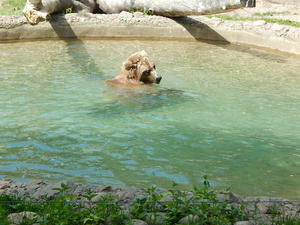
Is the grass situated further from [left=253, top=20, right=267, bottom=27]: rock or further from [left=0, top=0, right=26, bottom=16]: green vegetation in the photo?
[left=0, top=0, right=26, bottom=16]: green vegetation

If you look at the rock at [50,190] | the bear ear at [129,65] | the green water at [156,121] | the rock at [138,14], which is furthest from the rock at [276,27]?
the rock at [50,190]

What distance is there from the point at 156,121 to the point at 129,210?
4.22 m

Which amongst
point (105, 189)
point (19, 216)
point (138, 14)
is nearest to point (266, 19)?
point (138, 14)

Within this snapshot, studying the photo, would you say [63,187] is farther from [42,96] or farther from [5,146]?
[42,96]

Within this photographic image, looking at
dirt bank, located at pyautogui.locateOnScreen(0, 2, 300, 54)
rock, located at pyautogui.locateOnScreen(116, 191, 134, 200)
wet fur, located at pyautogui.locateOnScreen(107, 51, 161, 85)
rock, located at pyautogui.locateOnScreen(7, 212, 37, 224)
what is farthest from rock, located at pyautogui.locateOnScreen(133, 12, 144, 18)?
rock, located at pyautogui.locateOnScreen(7, 212, 37, 224)

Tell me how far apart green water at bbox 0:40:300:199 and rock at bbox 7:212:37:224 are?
71.0 inches

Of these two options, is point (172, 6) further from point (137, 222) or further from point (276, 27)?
point (137, 222)

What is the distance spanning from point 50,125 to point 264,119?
357 cm

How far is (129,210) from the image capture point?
181 inches

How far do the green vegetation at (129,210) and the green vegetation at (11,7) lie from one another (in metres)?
12.5

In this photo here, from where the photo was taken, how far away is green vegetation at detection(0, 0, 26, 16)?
54.0ft

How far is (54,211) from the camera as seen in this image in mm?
4414

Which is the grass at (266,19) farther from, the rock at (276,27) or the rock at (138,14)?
the rock at (138,14)

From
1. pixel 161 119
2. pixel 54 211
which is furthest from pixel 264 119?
pixel 54 211
